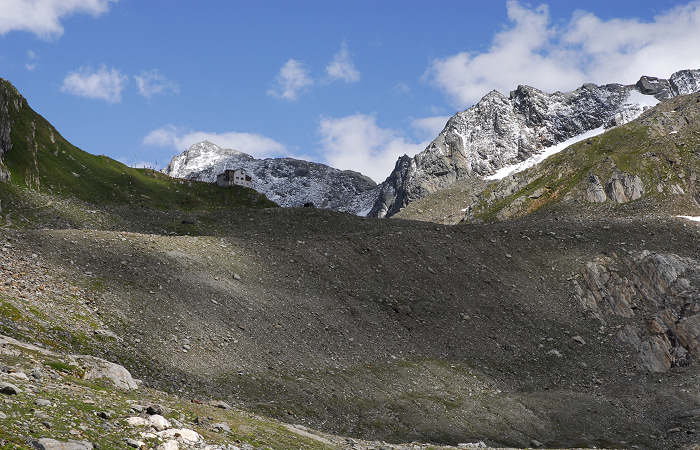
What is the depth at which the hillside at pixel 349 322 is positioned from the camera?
36.8m

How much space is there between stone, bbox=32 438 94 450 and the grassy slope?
66936 mm

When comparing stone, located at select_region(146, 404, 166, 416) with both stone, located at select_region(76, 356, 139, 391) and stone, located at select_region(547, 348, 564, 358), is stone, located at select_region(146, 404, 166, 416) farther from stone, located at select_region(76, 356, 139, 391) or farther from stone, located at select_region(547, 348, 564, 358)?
stone, located at select_region(547, 348, 564, 358)

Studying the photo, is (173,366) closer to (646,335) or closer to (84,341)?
(84,341)

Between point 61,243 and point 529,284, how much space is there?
52.0 meters

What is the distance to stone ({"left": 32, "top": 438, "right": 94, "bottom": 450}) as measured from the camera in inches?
652

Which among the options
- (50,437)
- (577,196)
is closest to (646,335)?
(50,437)

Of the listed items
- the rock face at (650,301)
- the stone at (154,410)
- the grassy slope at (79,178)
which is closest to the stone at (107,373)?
the stone at (154,410)

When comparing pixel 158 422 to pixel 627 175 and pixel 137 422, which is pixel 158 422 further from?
pixel 627 175

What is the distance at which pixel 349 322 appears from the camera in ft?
193

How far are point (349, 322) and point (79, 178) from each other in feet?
201

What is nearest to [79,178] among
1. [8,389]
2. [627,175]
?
[8,389]

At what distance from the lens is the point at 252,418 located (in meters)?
31.5

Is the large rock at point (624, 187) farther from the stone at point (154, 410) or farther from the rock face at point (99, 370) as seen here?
the stone at point (154, 410)

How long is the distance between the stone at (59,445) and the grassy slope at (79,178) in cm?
6694
